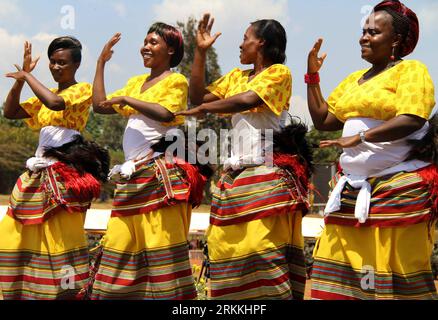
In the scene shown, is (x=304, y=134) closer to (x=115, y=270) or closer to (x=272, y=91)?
(x=272, y=91)

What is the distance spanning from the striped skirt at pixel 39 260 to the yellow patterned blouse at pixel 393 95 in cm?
282

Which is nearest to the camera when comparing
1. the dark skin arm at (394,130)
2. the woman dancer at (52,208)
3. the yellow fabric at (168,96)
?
the dark skin arm at (394,130)

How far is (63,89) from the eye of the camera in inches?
265

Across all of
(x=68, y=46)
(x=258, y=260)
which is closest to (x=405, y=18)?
(x=258, y=260)

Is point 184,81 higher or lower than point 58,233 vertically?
higher

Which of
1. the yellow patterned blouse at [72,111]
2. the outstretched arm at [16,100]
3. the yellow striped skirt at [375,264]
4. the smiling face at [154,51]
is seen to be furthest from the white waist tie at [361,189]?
the outstretched arm at [16,100]

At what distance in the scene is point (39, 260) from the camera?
6.48 m

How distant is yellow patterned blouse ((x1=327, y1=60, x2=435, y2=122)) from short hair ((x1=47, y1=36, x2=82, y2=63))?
2833 millimetres

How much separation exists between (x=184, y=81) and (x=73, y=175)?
1327 mm

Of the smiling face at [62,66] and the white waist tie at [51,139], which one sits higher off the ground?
the smiling face at [62,66]

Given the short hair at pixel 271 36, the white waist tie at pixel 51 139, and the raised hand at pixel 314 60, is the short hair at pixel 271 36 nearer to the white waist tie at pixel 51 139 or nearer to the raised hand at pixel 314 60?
the raised hand at pixel 314 60

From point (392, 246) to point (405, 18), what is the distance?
4.58ft

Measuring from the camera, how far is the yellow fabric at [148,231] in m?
5.77

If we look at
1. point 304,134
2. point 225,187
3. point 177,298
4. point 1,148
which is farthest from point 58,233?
point 1,148
